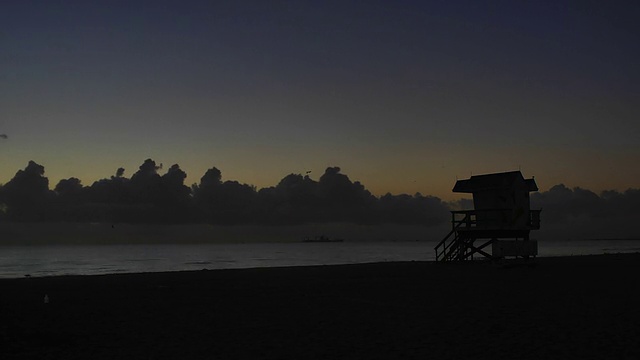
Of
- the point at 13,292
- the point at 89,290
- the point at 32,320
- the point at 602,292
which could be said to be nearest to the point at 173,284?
the point at 89,290

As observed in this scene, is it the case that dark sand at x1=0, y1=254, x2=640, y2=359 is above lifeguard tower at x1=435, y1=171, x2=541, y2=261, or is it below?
below

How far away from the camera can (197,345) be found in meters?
12.1

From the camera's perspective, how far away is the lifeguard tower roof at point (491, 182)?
36.5m

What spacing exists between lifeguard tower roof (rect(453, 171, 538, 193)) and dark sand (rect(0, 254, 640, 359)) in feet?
40.9

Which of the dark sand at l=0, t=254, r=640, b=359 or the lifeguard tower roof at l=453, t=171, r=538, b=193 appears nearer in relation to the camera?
the dark sand at l=0, t=254, r=640, b=359

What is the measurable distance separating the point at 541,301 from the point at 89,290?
1967 centimetres

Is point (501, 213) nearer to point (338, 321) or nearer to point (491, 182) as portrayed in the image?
point (491, 182)

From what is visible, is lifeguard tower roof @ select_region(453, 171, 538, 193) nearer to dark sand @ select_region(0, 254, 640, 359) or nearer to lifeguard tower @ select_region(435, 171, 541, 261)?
lifeguard tower @ select_region(435, 171, 541, 261)

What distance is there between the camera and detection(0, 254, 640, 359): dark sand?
11141 millimetres

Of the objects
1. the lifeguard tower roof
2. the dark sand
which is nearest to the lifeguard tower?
the lifeguard tower roof

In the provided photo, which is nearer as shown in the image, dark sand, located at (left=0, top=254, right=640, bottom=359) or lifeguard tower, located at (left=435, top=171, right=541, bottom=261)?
dark sand, located at (left=0, top=254, right=640, bottom=359)

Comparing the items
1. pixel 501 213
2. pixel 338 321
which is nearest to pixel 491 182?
pixel 501 213

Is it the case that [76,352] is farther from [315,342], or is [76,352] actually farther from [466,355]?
[466,355]

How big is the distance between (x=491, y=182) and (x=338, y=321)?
25397 millimetres
